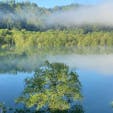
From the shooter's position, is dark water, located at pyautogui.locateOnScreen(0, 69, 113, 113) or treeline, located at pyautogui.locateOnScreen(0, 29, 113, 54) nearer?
dark water, located at pyautogui.locateOnScreen(0, 69, 113, 113)

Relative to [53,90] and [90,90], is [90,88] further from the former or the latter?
[53,90]

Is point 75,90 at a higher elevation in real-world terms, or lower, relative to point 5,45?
higher

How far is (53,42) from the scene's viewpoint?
94.1 metres

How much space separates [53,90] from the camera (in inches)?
768

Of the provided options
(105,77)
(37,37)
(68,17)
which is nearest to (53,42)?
(37,37)

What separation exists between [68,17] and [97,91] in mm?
162917

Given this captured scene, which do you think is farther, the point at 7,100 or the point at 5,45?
the point at 5,45

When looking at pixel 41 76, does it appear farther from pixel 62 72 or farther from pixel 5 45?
pixel 5 45

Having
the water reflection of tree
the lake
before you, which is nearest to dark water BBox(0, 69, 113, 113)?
the lake

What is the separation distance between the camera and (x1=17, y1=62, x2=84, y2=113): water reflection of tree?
1917cm

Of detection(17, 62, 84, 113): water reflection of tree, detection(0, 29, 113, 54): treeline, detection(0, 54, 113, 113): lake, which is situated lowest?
detection(0, 29, 113, 54): treeline

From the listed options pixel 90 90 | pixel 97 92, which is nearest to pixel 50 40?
pixel 90 90

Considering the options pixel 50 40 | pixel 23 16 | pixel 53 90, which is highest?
pixel 53 90

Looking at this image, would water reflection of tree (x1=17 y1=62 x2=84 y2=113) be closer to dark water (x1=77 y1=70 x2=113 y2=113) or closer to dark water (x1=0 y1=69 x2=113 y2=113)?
dark water (x1=0 y1=69 x2=113 y2=113)
